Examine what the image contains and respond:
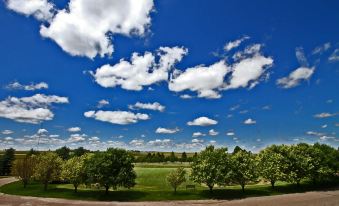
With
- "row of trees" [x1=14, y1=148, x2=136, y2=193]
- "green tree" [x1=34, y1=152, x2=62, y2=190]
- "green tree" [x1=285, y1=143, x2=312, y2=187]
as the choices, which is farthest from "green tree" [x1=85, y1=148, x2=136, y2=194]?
"green tree" [x1=285, y1=143, x2=312, y2=187]

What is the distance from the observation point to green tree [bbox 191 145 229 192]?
64000mm

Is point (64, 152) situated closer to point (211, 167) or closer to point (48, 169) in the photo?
point (48, 169)

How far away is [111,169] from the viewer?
65.1m

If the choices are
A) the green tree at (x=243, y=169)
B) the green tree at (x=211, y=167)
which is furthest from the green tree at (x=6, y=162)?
the green tree at (x=243, y=169)

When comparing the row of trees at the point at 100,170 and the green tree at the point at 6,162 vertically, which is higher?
the green tree at the point at 6,162

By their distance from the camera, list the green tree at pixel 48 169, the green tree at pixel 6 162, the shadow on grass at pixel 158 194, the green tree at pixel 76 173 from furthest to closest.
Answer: the green tree at pixel 6 162, the green tree at pixel 48 169, the green tree at pixel 76 173, the shadow on grass at pixel 158 194

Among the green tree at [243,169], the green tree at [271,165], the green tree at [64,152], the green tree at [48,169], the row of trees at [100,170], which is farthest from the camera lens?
the green tree at [64,152]

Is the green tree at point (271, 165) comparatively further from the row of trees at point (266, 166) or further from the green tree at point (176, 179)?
the green tree at point (176, 179)

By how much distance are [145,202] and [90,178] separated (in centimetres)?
1393

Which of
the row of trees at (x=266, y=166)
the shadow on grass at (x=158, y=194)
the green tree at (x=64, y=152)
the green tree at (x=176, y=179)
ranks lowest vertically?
the shadow on grass at (x=158, y=194)

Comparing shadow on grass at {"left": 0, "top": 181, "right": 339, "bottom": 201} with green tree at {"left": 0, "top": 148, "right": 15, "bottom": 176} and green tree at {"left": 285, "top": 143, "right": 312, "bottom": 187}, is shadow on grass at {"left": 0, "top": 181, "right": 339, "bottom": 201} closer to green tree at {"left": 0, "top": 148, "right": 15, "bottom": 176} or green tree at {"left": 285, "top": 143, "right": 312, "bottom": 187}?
green tree at {"left": 285, "top": 143, "right": 312, "bottom": 187}

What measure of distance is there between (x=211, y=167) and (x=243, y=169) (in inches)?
328

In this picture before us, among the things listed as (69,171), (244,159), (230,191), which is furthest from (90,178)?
(244,159)

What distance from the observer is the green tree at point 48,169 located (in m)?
74.9
